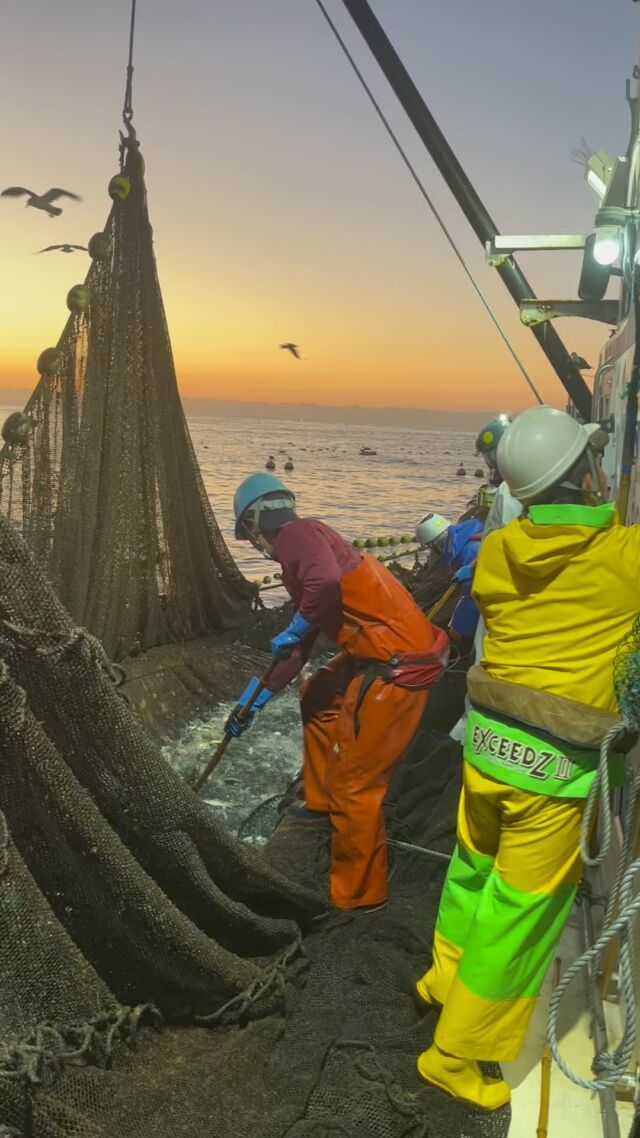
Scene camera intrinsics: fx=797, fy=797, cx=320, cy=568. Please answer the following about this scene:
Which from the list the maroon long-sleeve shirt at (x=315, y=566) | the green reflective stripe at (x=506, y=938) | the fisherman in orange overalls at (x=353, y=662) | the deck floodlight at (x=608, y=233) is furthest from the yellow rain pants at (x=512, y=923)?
the deck floodlight at (x=608, y=233)

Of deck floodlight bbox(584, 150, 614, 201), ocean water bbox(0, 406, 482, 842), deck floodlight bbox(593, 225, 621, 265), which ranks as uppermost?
deck floodlight bbox(584, 150, 614, 201)

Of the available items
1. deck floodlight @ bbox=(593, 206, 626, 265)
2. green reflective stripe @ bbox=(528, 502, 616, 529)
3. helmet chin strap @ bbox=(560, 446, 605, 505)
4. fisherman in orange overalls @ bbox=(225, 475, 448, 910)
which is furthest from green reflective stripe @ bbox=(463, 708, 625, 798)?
deck floodlight @ bbox=(593, 206, 626, 265)

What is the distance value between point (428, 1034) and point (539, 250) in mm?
5402

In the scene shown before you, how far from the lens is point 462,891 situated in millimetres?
2314

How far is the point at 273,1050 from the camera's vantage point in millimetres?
2166

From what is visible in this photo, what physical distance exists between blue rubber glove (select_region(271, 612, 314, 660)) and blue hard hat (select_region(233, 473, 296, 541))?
0.51 m

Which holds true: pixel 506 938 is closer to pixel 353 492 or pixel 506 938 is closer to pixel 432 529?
pixel 432 529

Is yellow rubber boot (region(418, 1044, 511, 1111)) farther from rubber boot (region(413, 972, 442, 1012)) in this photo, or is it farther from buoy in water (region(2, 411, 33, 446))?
buoy in water (region(2, 411, 33, 446))

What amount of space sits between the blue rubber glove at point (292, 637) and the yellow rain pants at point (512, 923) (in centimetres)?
161

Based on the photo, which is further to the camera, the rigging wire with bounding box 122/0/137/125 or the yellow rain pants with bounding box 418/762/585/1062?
the rigging wire with bounding box 122/0/137/125

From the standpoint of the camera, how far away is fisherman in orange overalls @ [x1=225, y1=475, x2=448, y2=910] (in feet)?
10.2

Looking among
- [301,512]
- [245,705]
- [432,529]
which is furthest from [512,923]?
[301,512]

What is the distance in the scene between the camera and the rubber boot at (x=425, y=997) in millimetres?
2372

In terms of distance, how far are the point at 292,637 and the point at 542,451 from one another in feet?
6.01
